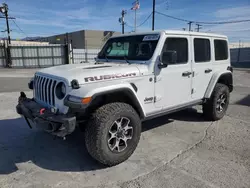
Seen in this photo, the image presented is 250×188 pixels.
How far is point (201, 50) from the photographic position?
4.62 metres

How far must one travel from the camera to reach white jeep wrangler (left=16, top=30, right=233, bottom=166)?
9.69ft

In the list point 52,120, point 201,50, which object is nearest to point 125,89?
point 52,120

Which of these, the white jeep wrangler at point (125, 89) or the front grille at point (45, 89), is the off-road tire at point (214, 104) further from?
the front grille at point (45, 89)

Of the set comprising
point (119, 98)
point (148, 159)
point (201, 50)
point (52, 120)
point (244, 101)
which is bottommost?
point (148, 159)

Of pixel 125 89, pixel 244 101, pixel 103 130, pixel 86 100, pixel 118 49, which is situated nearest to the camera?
pixel 86 100

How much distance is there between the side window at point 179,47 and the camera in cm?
396

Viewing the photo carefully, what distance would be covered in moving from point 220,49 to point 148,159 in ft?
10.8

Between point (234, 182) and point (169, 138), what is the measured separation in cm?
155

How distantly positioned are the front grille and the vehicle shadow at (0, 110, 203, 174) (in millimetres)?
892

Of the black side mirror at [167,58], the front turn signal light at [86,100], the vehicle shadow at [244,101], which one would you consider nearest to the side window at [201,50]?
the black side mirror at [167,58]

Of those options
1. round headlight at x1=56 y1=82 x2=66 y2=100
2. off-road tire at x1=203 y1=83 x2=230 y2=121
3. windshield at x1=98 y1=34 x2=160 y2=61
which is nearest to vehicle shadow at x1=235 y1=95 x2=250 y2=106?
off-road tire at x1=203 y1=83 x2=230 y2=121

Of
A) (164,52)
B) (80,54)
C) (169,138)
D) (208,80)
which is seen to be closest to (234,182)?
(169,138)

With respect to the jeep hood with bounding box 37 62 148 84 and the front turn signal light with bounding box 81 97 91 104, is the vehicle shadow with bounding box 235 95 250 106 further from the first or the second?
the front turn signal light with bounding box 81 97 91 104

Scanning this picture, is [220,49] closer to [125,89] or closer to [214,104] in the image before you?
[214,104]
